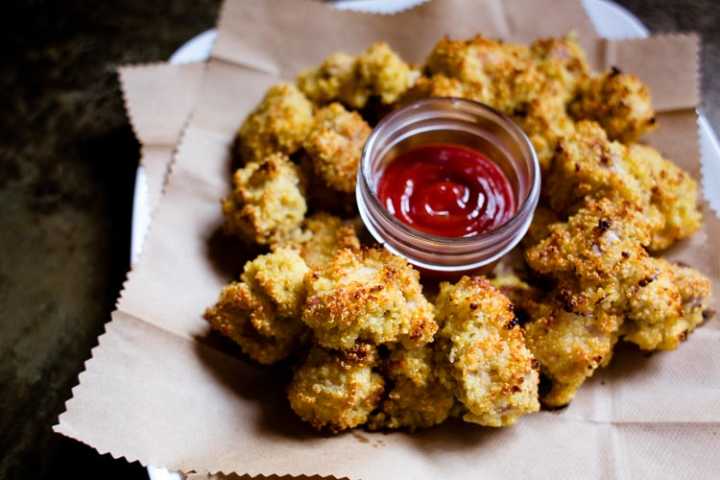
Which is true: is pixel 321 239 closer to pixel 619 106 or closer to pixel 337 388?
pixel 337 388

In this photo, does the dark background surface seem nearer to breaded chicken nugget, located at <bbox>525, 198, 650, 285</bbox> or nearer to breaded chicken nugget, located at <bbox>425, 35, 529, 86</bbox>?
breaded chicken nugget, located at <bbox>425, 35, 529, 86</bbox>

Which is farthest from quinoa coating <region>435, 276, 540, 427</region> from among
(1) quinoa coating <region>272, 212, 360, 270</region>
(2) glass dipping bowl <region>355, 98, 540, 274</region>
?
(1) quinoa coating <region>272, 212, 360, 270</region>

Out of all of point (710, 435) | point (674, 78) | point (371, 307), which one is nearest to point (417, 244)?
point (371, 307)


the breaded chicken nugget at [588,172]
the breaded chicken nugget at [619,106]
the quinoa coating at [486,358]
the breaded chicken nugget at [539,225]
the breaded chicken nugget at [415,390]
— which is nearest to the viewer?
the quinoa coating at [486,358]

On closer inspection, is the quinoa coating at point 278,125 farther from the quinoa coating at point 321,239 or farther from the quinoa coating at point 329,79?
the quinoa coating at point 321,239

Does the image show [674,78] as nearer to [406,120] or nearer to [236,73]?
[406,120]

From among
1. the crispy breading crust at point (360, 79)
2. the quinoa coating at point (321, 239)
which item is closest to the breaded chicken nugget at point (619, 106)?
the crispy breading crust at point (360, 79)

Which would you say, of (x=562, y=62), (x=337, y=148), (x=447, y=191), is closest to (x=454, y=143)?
(x=447, y=191)
